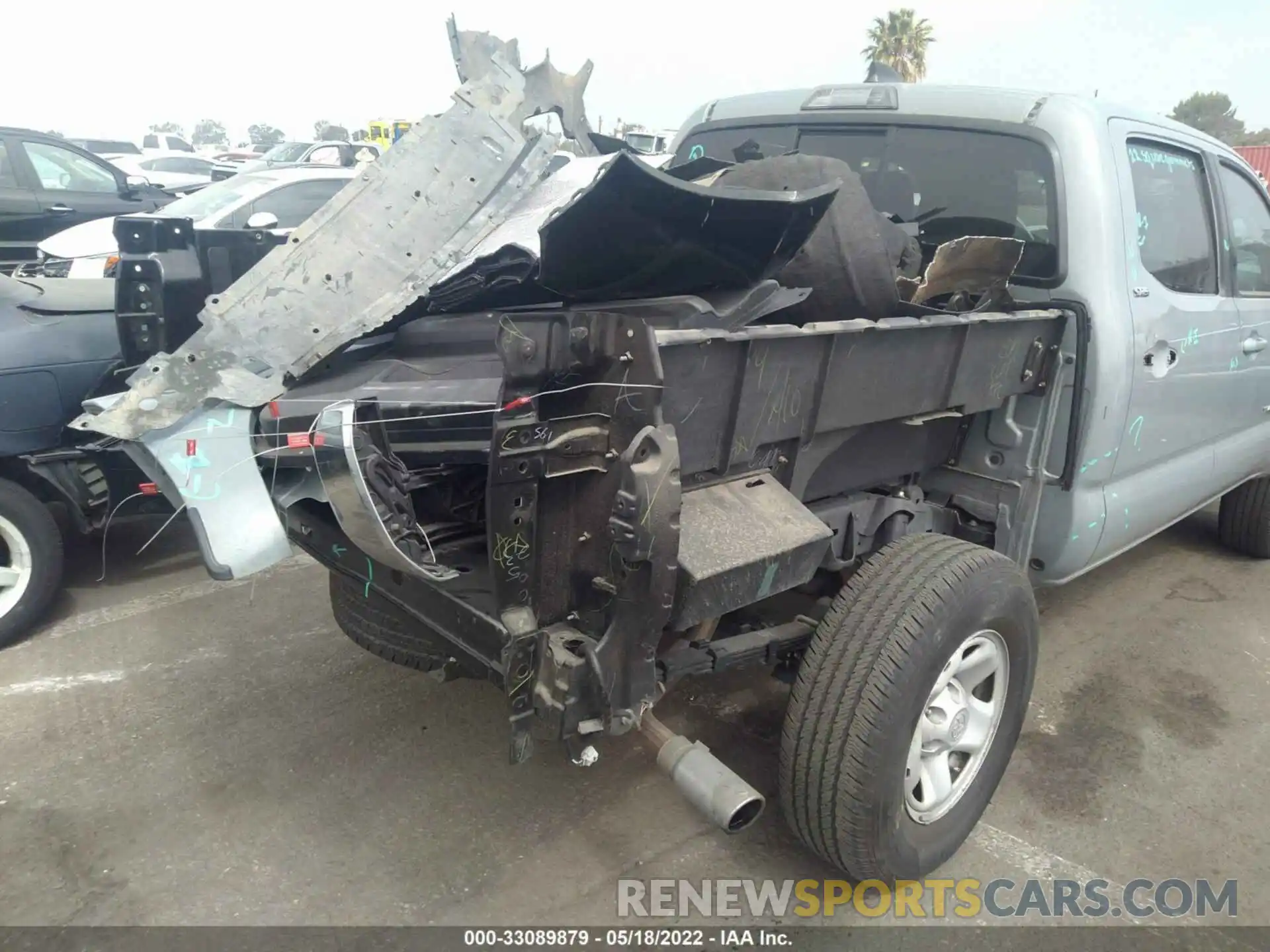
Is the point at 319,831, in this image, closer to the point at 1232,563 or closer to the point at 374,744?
the point at 374,744

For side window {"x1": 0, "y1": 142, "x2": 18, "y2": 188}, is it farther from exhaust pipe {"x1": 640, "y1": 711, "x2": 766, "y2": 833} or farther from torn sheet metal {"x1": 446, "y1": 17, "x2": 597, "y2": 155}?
exhaust pipe {"x1": 640, "y1": 711, "x2": 766, "y2": 833}

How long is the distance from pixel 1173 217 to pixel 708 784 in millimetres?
3025

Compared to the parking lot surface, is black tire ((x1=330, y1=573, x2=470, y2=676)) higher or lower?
higher

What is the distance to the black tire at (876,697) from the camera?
222cm

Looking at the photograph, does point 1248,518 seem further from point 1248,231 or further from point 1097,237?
point 1097,237

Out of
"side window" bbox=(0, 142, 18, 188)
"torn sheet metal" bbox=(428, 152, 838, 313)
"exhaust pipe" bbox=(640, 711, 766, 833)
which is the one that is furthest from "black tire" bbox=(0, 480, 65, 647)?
"side window" bbox=(0, 142, 18, 188)

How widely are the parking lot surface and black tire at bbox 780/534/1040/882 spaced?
1.15 feet

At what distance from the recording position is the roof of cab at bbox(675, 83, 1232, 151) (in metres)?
3.26

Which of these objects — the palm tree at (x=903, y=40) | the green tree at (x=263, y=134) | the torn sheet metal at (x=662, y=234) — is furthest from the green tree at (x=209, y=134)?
the torn sheet metal at (x=662, y=234)

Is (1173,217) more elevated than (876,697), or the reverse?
(1173,217)

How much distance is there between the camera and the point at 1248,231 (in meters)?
4.12

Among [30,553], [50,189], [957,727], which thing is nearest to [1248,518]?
[957,727]

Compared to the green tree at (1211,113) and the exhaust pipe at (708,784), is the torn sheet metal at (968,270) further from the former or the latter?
the green tree at (1211,113)

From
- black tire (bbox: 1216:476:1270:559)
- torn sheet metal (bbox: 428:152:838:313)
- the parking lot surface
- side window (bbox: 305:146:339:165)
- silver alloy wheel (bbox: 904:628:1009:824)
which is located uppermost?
side window (bbox: 305:146:339:165)
